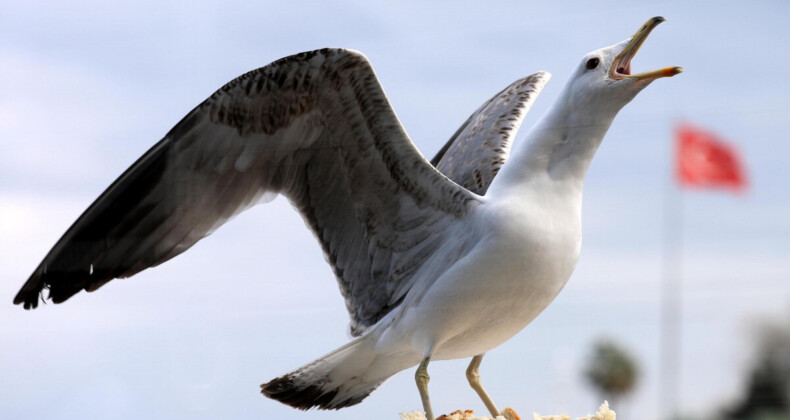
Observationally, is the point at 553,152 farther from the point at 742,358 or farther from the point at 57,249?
the point at 57,249

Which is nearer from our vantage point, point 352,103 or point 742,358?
point 742,358

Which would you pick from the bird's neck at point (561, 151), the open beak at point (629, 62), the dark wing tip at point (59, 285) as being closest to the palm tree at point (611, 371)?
the bird's neck at point (561, 151)

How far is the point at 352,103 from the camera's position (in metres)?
1.30

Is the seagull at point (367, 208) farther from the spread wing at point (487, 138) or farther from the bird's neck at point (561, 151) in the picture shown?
the spread wing at point (487, 138)

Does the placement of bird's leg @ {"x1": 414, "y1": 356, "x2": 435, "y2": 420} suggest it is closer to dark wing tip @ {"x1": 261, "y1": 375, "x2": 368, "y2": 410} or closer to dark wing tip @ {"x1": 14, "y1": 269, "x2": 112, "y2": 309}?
dark wing tip @ {"x1": 261, "y1": 375, "x2": 368, "y2": 410}

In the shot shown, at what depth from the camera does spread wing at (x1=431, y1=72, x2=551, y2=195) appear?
5.12ft

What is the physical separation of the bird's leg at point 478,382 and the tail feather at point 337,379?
0.11 metres

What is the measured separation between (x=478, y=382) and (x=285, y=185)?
0.44 m

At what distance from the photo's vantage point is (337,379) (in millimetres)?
1385

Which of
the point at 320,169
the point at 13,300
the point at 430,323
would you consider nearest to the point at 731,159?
the point at 430,323

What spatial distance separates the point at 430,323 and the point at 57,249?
1.86 ft

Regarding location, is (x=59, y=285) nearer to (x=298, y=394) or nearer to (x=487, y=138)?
(x=298, y=394)

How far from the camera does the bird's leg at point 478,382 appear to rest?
1.37 m

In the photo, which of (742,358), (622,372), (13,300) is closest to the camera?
(742,358)
